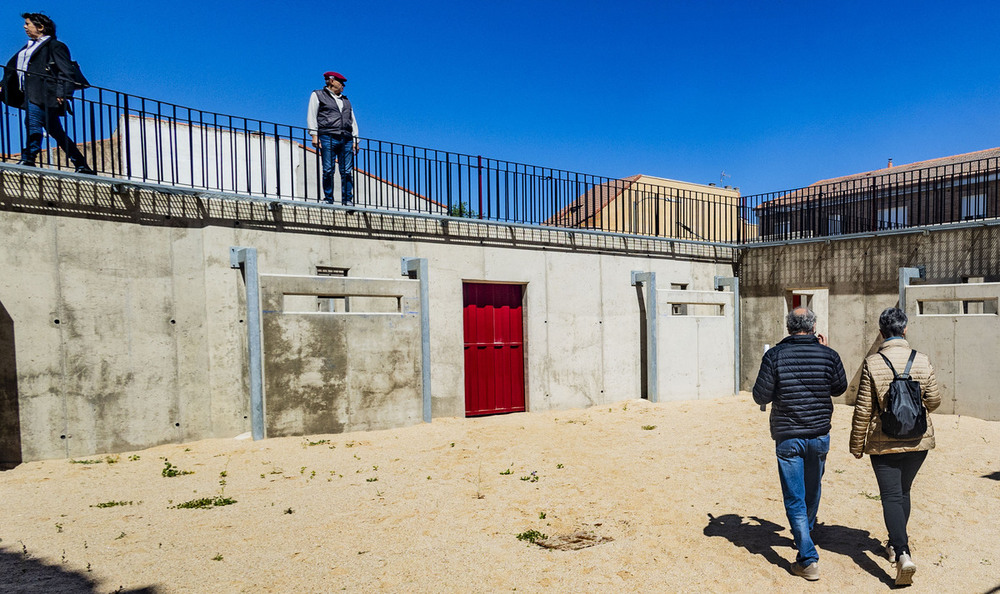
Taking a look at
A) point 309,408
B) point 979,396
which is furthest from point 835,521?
point 979,396

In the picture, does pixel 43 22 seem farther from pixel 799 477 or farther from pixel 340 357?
pixel 799 477

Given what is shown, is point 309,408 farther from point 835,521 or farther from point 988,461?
point 988,461

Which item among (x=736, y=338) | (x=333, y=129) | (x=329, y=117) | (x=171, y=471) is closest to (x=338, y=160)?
(x=333, y=129)

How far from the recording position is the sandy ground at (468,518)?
13.4 feet

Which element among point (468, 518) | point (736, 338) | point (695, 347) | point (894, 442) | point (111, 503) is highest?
point (894, 442)

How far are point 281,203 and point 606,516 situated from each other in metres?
6.23

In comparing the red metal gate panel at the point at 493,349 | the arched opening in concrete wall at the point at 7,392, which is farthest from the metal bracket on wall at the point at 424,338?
the arched opening in concrete wall at the point at 7,392

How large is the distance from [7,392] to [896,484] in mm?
8760

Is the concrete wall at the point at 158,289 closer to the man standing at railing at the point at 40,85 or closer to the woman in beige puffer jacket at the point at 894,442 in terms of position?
the man standing at railing at the point at 40,85

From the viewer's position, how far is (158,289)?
7797mm

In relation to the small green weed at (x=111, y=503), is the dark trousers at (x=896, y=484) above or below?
above

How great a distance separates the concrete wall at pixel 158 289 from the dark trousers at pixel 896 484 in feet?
21.6

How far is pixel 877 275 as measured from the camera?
1168 cm

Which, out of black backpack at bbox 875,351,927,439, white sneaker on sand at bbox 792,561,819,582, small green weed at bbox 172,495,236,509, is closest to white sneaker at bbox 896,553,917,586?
white sneaker on sand at bbox 792,561,819,582
